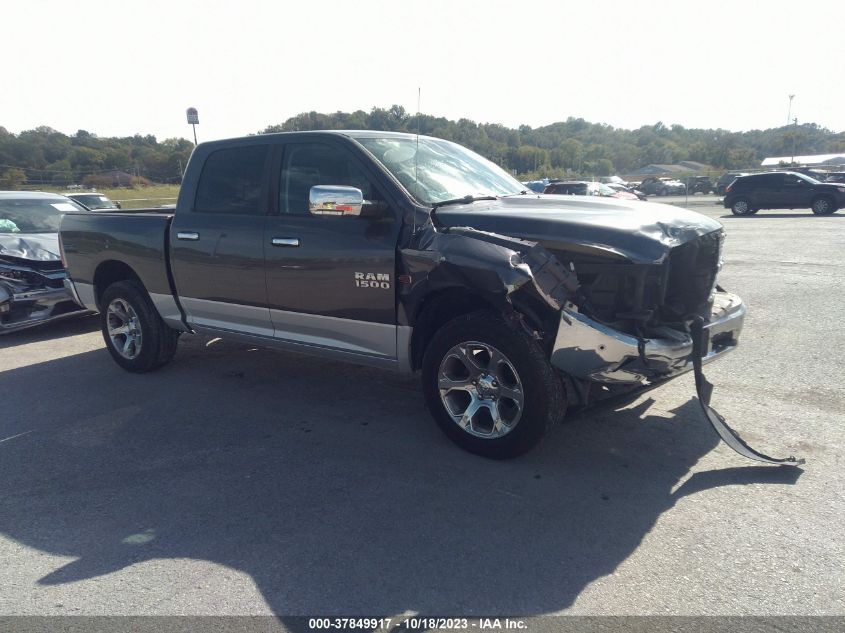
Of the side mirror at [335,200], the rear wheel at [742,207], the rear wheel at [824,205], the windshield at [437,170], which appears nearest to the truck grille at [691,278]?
the windshield at [437,170]

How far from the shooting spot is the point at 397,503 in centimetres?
370

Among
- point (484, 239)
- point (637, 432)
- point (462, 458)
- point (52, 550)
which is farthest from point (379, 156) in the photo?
point (52, 550)

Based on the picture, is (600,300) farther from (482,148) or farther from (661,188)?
(661,188)

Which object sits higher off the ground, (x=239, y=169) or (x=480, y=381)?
(x=239, y=169)

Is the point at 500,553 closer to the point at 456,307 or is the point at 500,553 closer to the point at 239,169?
the point at 456,307

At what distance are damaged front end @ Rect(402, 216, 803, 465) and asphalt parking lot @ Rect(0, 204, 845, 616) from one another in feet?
1.61

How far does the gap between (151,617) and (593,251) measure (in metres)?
2.82

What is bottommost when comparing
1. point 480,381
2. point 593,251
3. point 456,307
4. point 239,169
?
point 480,381

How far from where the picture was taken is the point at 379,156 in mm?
4719

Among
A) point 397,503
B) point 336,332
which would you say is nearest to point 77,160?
point 336,332

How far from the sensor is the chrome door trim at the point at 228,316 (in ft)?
17.5

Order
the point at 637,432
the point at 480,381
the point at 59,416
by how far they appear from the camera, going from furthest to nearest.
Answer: the point at 59,416 < the point at 637,432 < the point at 480,381

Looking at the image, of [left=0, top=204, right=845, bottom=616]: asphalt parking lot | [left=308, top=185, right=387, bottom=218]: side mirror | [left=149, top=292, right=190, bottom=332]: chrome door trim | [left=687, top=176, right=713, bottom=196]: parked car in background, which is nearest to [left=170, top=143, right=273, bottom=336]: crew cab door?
[left=149, top=292, right=190, bottom=332]: chrome door trim

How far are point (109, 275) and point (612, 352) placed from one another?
203 inches
